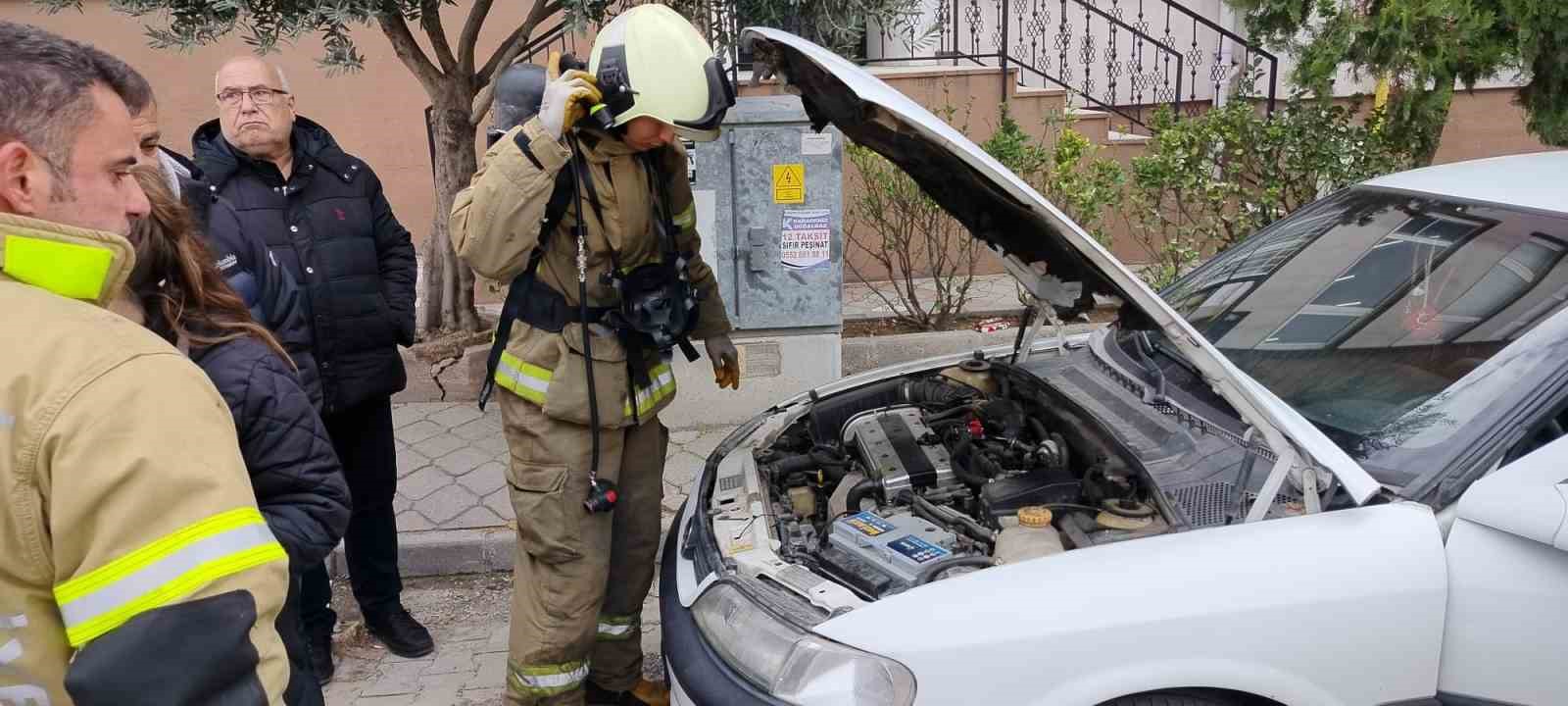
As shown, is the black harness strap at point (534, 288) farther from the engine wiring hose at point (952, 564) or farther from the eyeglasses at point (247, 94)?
the engine wiring hose at point (952, 564)

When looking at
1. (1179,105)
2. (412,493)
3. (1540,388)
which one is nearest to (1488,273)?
(1540,388)

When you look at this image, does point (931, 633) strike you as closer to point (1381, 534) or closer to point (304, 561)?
point (1381, 534)

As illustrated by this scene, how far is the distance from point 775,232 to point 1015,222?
7.53 ft

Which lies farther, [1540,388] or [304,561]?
[1540,388]

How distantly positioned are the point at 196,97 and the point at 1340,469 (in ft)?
24.1

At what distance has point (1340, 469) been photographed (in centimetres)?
205

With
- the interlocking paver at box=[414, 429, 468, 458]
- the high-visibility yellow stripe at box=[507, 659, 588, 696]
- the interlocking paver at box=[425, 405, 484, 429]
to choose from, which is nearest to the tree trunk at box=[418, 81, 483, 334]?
the interlocking paver at box=[425, 405, 484, 429]

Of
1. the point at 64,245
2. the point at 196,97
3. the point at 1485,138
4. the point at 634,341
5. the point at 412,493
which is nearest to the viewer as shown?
the point at 64,245

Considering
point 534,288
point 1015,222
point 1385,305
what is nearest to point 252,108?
point 534,288

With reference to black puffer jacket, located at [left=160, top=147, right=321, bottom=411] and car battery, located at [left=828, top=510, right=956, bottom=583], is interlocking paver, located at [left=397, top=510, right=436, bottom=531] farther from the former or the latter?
car battery, located at [left=828, top=510, right=956, bottom=583]

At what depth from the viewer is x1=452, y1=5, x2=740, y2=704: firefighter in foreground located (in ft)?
8.57

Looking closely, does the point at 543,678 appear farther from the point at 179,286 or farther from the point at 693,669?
the point at 179,286

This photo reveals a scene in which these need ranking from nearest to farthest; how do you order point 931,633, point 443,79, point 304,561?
point 304,561, point 931,633, point 443,79

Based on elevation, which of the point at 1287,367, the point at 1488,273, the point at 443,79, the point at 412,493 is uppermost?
the point at 443,79
